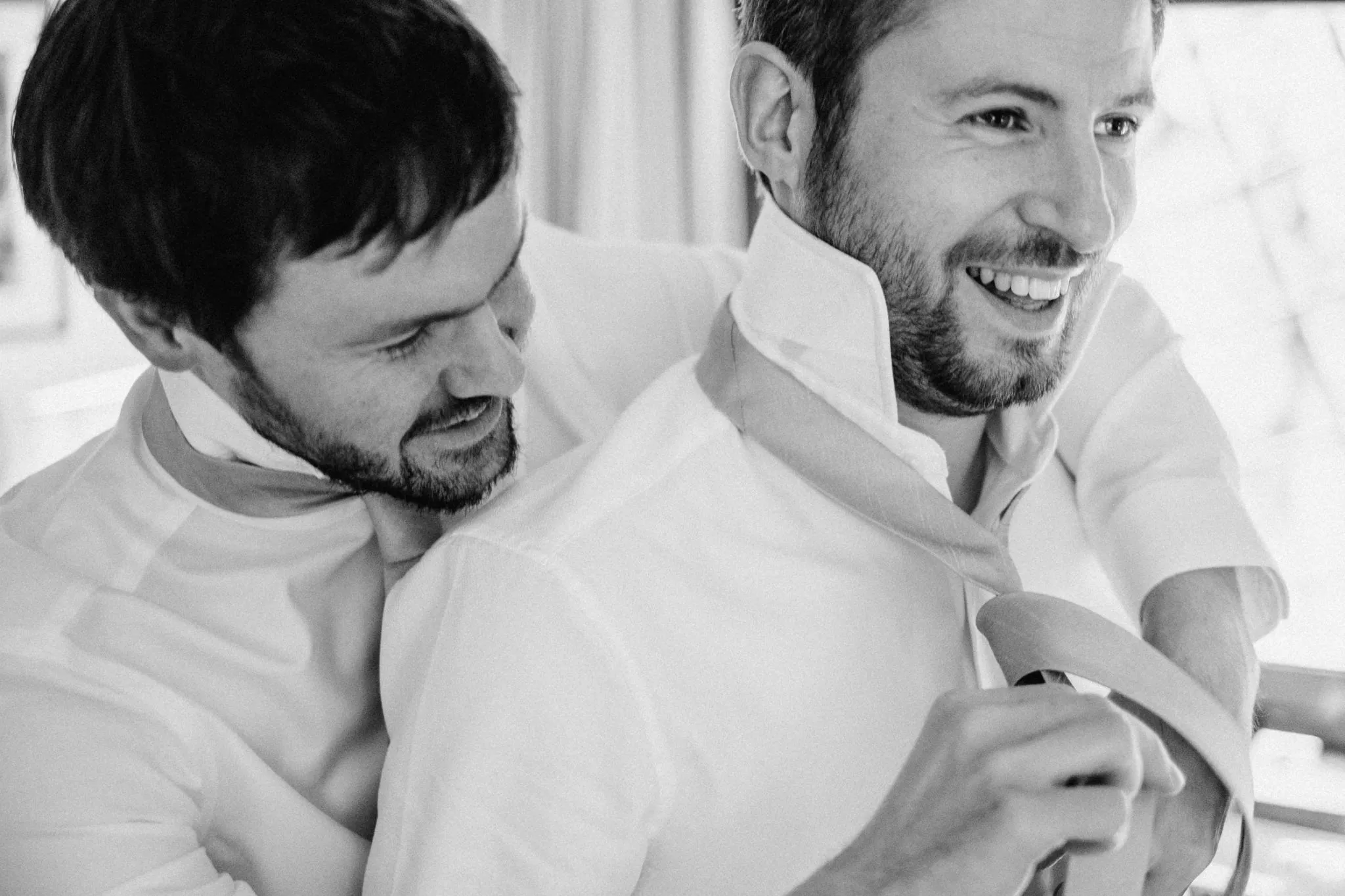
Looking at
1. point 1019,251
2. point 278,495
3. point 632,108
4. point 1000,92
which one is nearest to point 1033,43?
point 1000,92

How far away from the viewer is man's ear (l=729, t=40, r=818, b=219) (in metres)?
1.10

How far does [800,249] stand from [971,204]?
132 mm

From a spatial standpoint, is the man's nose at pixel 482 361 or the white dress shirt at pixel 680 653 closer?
the white dress shirt at pixel 680 653

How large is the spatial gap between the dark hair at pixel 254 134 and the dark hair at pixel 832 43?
0.24 meters

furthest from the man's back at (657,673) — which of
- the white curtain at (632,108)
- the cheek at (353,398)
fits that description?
the white curtain at (632,108)

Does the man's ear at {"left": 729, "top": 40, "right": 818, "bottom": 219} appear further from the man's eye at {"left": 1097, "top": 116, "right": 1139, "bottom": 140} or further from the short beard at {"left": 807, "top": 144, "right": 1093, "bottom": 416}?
the man's eye at {"left": 1097, "top": 116, "right": 1139, "bottom": 140}

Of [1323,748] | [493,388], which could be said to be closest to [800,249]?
[493,388]

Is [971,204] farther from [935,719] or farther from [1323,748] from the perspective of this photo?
[1323,748]

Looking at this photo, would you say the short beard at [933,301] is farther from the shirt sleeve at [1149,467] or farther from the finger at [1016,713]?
the finger at [1016,713]

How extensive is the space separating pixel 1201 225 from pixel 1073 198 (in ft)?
5.00

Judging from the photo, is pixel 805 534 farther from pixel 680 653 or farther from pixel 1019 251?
pixel 1019 251

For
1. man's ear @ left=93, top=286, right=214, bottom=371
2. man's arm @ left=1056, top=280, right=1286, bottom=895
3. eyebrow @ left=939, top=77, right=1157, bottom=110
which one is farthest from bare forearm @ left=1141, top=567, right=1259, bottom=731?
man's ear @ left=93, top=286, right=214, bottom=371

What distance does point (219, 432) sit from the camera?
3.57 feet

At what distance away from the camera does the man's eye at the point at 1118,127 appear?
1.06 metres
